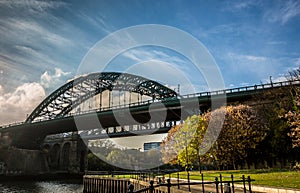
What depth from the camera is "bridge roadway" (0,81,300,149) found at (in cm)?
6144

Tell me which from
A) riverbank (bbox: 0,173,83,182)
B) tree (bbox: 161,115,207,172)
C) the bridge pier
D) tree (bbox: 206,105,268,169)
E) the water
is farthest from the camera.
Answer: the bridge pier

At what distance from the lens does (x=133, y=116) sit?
8275 centimetres

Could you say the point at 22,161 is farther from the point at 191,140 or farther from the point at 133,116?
the point at 191,140

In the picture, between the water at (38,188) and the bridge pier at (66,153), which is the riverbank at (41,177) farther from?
the water at (38,188)

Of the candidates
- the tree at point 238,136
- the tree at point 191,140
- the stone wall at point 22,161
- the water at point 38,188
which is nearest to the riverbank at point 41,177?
the stone wall at point 22,161

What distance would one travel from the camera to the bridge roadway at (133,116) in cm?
6144

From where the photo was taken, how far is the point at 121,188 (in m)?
43.1

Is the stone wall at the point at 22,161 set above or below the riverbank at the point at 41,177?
above

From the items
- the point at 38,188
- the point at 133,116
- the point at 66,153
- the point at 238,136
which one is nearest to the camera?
the point at 238,136

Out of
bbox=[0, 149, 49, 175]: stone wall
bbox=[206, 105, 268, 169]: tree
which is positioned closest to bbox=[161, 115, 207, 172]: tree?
bbox=[206, 105, 268, 169]: tree

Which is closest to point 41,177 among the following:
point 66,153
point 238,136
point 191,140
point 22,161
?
point 22,161

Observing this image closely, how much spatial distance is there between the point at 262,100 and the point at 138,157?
91.9 meters

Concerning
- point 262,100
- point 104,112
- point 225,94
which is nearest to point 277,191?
point 262,100

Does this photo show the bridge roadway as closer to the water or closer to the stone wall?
the stone wall
